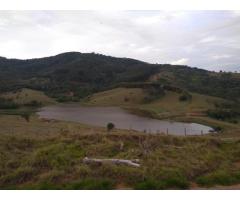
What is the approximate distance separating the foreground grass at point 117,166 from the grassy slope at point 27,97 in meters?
77.0

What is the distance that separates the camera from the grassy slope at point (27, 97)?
91762 mm

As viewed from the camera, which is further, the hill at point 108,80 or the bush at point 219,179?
the hill at point 108,80

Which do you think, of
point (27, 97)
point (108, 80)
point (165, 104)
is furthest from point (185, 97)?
point (108, 80)

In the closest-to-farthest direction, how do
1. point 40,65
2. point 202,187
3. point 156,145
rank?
point 202,187 < point 156,145 < point 40,65

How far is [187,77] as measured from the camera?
12644 cm

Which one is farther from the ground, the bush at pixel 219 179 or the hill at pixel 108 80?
the hill at pixel 108 80

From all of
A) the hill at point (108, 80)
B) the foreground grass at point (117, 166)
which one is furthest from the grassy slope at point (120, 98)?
the foreground grass at point (117, 166)

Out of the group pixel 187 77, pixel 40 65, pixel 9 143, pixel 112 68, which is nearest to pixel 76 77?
pixel 112 68

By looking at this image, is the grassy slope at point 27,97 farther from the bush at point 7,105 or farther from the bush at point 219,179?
the bush at point 219,179

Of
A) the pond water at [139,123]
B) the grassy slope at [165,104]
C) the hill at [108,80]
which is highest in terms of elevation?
the hill at [108,80]

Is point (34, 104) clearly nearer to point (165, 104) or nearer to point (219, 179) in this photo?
point (165, 104)

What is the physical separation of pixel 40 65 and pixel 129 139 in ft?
608

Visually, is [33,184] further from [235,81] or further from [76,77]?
[76,77]

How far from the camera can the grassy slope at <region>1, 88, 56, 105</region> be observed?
91.8 metres
